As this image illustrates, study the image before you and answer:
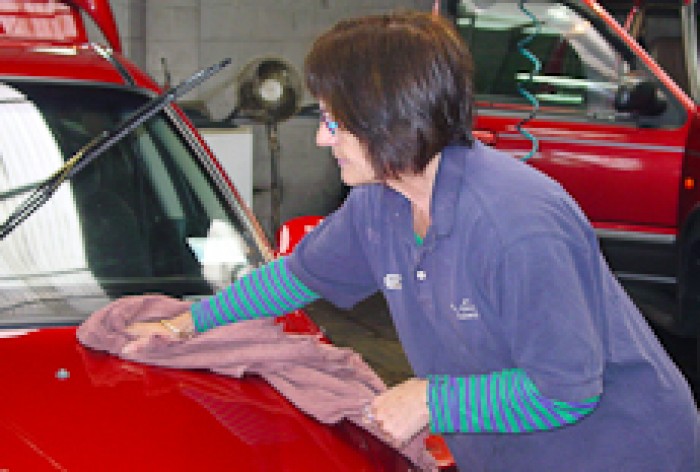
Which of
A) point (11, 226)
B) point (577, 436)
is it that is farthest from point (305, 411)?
point (11, 226)

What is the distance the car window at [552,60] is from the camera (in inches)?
194

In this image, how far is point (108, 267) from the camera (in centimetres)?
232

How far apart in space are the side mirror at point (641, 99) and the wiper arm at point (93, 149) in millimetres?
2860

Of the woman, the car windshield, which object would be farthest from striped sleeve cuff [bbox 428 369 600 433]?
the car windshield

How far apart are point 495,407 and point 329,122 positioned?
1.77ft

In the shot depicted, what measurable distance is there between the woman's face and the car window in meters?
3.47

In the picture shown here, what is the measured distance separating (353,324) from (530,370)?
14.2 ft

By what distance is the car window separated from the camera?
4.92 meters

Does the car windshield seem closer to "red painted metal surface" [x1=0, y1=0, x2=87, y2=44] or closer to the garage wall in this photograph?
"red painted metal surface" [x1=0, y1=0, x2=87, y2=44]

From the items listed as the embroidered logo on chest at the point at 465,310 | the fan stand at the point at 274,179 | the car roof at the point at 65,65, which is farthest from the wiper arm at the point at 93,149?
the fan stand at the point at 274,179

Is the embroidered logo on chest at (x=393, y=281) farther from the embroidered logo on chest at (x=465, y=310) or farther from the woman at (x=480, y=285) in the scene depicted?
the embroidered logo on chest at (x=465, y=310)

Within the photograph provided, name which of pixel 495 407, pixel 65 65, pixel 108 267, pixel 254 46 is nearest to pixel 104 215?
pixel 108 267

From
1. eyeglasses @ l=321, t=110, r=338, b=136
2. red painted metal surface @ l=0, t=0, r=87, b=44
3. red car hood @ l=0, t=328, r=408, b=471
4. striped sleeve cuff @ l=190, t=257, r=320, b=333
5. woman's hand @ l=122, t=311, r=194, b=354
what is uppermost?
red painted metal surface @ l=0, t=0, r=87, b=44

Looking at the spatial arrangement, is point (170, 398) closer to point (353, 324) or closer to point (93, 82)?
point (93, 82)
